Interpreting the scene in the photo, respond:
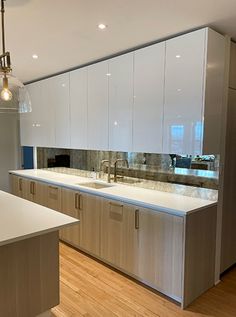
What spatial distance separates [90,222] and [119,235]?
0.50 meters

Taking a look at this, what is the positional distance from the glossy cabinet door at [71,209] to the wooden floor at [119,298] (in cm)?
51

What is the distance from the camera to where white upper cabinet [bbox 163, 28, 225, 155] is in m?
2.32

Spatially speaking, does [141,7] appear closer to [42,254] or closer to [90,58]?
[90,58]

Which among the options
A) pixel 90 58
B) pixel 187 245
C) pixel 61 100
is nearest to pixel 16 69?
pixel 61 100

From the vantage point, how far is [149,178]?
3223 mm

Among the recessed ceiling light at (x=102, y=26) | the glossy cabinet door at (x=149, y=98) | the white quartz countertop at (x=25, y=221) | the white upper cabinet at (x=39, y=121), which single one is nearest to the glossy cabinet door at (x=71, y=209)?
the white quartz countertop at (x=25, y=221)

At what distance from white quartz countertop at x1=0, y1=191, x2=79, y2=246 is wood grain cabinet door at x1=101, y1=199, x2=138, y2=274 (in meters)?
0.79

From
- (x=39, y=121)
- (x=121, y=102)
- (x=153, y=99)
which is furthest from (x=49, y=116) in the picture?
(x=153, y=99)

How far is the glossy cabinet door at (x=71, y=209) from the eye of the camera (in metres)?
3.28

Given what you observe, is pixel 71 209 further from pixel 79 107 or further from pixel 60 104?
pixel 60 104

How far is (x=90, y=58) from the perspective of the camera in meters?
3.30

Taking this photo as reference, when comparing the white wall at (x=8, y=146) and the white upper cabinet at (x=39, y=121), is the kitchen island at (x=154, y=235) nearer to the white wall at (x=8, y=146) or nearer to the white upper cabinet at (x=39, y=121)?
the white upper cabinet at (x=39, y=121)

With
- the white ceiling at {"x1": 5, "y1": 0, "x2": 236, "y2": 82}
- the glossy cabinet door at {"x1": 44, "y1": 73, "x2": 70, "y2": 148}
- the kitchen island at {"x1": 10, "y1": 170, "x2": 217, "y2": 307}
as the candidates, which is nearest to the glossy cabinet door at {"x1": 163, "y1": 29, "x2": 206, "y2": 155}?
the white ceiling at {"x1": 5, "y1": 0, "x2": 236, "y2": 82}

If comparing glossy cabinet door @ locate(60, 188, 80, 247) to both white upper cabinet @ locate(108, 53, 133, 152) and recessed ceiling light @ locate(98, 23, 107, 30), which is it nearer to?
white upper cabinet @ locate(108, 53, 133, 152)
